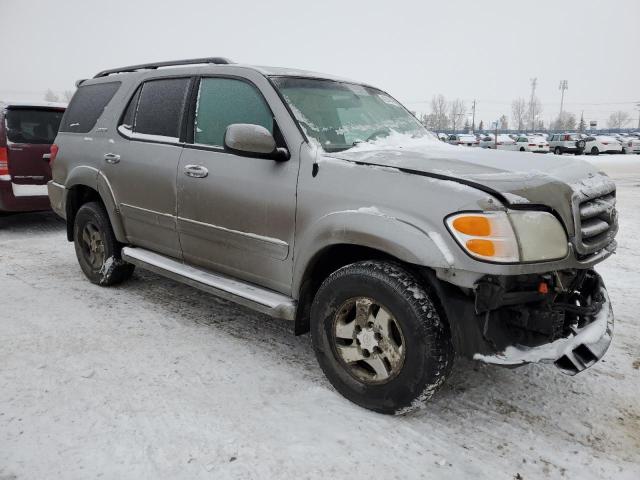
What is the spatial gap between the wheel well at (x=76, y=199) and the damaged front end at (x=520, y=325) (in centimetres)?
366

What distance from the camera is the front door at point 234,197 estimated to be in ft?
10.1

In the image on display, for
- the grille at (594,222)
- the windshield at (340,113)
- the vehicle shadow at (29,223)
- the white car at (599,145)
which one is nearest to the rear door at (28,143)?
the vehicle shadow at (29,223)

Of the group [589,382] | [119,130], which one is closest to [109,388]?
[119,130]

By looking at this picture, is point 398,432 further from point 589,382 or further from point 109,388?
point 109,388

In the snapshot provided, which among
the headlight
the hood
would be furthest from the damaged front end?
the hood

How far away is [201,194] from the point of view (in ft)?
11.5

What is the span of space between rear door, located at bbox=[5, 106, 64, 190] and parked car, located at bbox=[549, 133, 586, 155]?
32.0 metres

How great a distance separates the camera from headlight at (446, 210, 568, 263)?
7.51 ft

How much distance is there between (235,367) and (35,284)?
268cm

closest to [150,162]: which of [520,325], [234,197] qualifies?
[234,197]

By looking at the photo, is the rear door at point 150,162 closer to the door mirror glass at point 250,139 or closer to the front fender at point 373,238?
the door mirror glass at point 250,139

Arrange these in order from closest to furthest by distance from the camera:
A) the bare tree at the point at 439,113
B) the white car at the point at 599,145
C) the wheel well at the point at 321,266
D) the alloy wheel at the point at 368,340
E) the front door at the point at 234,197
Result: the alloy wheel at the point at 368,340 → the wheel well at the point at 321,266 → the front door at the point at 234,197 → the white car at the point at 599,145 → the bare tree at the point at 439,113

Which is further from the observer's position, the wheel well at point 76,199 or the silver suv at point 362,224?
the wheel well at point 76,199

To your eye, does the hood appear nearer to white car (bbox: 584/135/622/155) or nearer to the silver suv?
the silver suv
